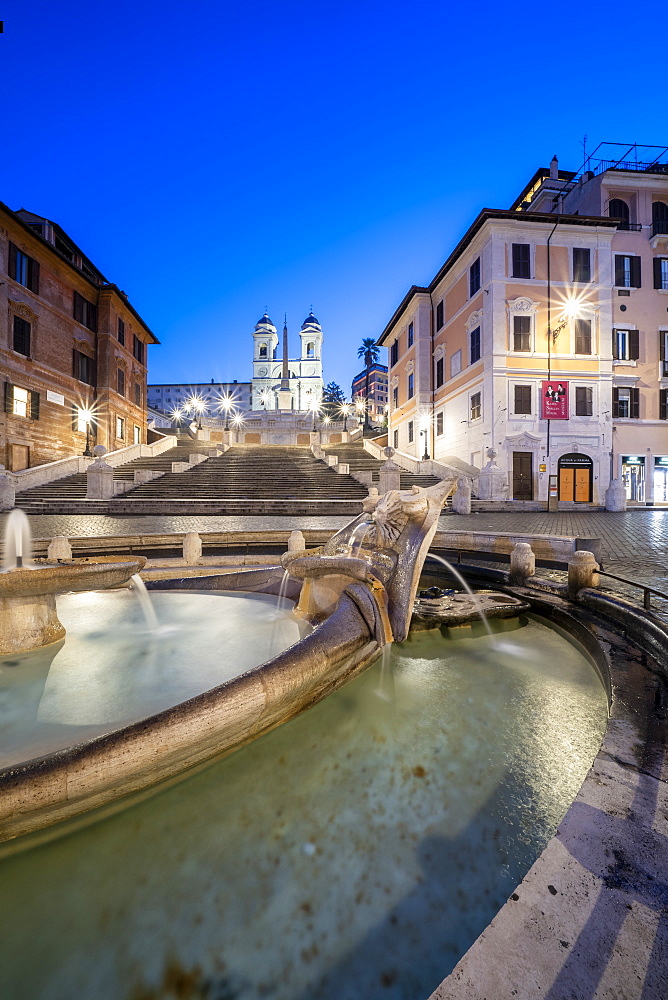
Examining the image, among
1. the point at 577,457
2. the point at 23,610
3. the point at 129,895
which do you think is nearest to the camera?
the point at 129,895

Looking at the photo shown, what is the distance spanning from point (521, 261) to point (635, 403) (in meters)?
10.7

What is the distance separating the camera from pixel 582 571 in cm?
541

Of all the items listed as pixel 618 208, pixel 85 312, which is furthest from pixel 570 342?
pixel 85 312

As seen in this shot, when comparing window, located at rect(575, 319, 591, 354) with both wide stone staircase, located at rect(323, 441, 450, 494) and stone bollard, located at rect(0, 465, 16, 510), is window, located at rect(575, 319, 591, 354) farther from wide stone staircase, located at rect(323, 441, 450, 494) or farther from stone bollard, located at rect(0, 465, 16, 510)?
stone bollard, located at rect(0, 465, 16, 510)

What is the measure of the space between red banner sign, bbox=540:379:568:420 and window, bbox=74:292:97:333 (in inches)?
1164

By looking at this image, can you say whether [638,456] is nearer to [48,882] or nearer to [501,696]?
[501,696]

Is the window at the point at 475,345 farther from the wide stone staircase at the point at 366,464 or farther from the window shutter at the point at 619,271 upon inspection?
the window shutter at the point at 619,271

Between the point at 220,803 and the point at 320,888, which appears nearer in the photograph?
the point at 320,888

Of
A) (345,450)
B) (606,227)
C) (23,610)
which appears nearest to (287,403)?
(345,450)

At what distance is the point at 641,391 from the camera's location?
25547 millimetres

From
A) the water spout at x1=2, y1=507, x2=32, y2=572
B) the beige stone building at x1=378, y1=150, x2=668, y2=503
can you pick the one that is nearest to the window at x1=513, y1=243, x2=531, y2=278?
the beige stone building at x1=378, y1=150, x2=668, y2=503

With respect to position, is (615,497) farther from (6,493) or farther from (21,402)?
(21,402)

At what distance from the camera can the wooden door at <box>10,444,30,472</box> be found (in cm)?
2267

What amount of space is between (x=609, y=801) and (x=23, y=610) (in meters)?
4.70
